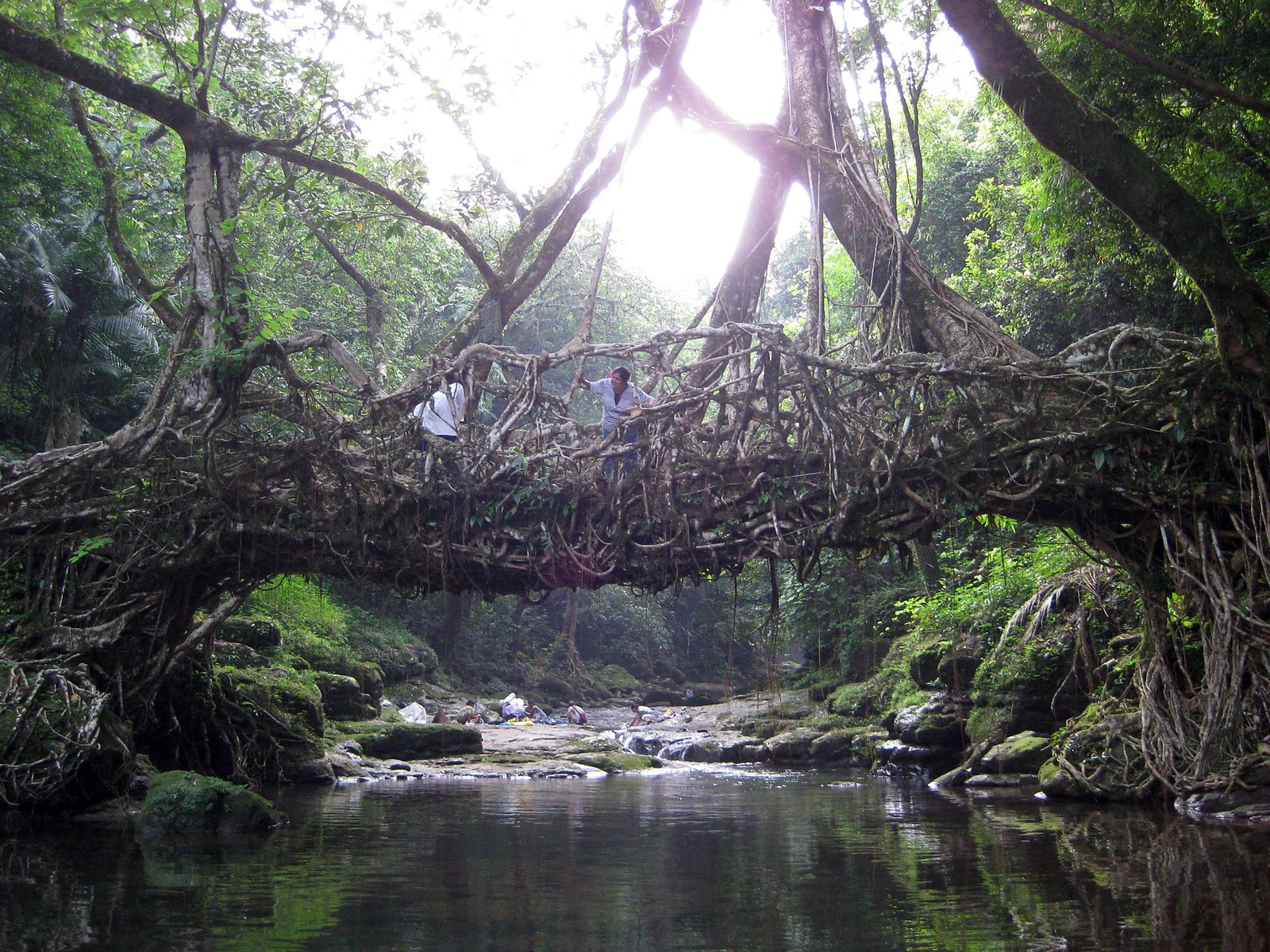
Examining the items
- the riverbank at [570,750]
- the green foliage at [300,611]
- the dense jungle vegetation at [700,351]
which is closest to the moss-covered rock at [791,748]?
the riverbank at [570,750]

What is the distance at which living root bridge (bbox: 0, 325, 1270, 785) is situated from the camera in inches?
307

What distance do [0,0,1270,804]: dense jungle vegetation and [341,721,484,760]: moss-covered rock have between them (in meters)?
1.18

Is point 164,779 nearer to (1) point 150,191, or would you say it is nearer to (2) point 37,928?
(2) point 37,928

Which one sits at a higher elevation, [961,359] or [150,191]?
[150,191]

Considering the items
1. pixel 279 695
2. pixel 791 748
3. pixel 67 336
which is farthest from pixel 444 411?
pixel 67 336

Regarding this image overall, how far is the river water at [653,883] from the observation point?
4.29 metres

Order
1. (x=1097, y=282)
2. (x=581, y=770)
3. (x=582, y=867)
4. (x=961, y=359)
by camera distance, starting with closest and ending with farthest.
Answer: (x=582, y=867)
(x=961, y=359)
(x=1097, y=282)
(x=581, y=770)

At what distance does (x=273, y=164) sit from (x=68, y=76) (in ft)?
20.2

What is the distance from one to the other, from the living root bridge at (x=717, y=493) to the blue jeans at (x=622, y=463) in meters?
0.10

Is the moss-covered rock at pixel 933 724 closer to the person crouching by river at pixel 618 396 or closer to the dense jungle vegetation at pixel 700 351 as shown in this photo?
the dense jungle vegetation at pixel 700 351

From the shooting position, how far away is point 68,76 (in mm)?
10031

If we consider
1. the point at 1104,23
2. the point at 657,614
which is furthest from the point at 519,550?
the point at 657,614

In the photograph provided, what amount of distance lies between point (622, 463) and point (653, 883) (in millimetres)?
3795

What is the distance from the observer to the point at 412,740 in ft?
48.9
